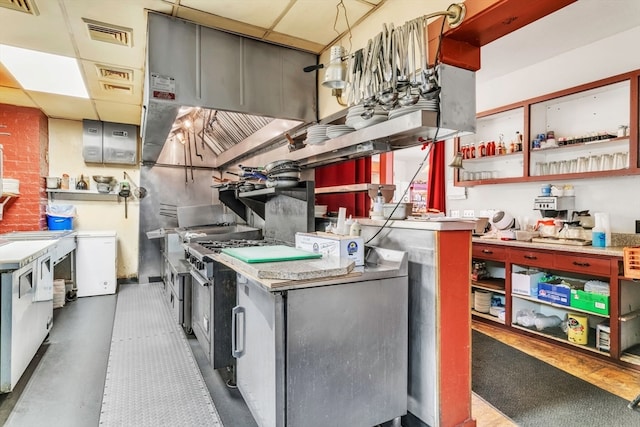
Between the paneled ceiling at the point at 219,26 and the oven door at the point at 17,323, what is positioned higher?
the paneled ceiling at the point at 219,26

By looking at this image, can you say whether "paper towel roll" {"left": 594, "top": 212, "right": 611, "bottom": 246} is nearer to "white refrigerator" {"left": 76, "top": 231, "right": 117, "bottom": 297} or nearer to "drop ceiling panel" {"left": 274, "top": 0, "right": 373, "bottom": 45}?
"drop ceiling panel" {"left": 274, "top": 0, "right": 373, "bottom": 45}

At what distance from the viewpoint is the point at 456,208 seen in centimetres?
505

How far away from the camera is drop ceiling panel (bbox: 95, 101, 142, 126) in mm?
4812

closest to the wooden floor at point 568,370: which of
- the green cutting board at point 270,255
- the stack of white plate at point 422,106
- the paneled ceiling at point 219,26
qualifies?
the green cutting board at point 270,255

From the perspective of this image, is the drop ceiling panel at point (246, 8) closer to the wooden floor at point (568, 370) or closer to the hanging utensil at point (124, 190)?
the wooden floor at point (568, 370)

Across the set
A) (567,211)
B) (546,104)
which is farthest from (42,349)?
(546,104)

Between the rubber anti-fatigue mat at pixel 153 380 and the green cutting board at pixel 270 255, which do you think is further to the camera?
the rubber anti-fatigue mat at pixel 153 380

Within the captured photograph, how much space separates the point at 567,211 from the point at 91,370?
4933 millimetres

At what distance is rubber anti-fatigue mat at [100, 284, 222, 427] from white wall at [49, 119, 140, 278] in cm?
227

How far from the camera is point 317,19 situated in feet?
8.96

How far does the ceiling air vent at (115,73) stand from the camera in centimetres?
357

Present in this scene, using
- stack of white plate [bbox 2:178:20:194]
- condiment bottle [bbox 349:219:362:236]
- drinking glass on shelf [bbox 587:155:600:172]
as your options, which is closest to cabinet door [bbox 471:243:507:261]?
drinking glass on shelf [bbox 587:155:600:172]

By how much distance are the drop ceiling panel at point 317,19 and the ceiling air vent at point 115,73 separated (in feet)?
6.18

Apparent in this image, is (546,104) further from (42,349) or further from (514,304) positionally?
(42,349)
